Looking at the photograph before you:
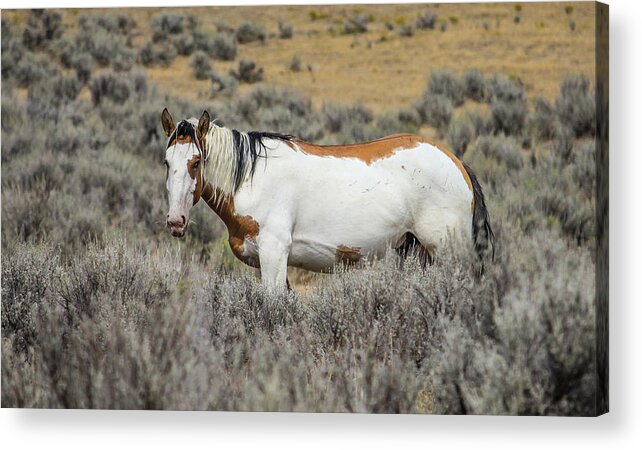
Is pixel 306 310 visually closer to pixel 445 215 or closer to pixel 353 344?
pixel 353 344

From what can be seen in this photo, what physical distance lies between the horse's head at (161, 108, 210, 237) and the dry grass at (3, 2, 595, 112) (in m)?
0.91

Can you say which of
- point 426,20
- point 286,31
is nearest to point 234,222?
point 286,31

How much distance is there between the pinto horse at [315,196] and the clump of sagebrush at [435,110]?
955mm

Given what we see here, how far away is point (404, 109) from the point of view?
10883mm

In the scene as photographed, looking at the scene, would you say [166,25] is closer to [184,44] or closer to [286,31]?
[184,44]

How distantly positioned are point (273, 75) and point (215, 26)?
0.61 meters

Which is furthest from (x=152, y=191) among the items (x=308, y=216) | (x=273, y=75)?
(x=308, y=216)

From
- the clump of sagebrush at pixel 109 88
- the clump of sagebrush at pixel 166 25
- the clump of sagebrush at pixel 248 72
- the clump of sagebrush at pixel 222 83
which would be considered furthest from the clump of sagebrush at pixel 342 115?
the clump of sagebrush at pixel 109 88

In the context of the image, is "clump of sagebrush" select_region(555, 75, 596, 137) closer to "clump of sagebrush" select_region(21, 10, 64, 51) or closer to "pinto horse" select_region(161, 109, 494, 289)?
"pinto horse" select_region(161, 109, 494, 289)

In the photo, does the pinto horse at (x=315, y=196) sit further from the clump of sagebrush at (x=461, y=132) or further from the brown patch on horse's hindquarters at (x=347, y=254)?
the clump of sagebrush at (x=461, y=132)

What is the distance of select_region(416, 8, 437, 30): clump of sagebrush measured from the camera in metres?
9.99

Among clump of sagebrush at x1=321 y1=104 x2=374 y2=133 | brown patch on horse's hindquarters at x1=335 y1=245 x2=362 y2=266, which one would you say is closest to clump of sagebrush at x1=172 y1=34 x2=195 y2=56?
clump of sagebrush at x1=321 y1=104 x2=374 y2=133

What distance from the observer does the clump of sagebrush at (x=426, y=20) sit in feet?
32.8

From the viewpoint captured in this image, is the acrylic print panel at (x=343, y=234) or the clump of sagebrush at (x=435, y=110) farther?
the clump of sagebrush at (x=435, y=110)
